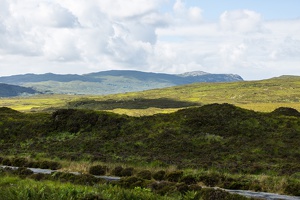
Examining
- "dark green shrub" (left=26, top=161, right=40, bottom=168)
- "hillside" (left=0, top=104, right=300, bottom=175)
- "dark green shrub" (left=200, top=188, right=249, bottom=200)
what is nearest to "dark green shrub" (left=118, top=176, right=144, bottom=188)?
"dark green shrub" (left=200, top=188, right=249, bottom=200)

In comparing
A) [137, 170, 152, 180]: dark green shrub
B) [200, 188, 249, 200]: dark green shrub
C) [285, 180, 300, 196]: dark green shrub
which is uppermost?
[200, 188, 249, 200]: dark green shrub

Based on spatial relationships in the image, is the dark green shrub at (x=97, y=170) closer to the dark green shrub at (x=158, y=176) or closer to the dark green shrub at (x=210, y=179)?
the dark green shrub at (x=158, y=176)

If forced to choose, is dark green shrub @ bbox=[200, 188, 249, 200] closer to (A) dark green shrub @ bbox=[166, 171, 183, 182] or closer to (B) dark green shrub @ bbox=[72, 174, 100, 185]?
(B) dark green shrub @ bbox=[72, 174, 100, 185]

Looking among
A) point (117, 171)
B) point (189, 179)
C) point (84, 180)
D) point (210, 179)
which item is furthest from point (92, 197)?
point (117, 171)

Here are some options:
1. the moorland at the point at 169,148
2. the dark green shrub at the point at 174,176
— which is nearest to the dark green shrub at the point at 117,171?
the moorland at the point at 169,148

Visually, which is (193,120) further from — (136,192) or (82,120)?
(136,192)

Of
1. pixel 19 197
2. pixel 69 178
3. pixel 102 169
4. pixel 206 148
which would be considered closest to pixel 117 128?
pixel 206 148

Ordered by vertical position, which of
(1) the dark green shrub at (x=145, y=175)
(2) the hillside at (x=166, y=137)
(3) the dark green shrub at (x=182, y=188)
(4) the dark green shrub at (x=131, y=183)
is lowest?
(2) the hillside at (x=166, y=137)

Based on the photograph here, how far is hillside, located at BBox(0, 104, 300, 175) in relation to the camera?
4084 centimetres

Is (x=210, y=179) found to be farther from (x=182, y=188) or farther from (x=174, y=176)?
(x=182, y=188)

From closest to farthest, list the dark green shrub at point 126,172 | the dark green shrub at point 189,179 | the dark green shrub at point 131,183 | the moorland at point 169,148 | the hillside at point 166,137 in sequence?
the dark green shrub at point 131,183
the moorland at point 169,148
the dark green shrub at point 189,179
the dark green shrub at point 126,172
the hillside at point 166,137

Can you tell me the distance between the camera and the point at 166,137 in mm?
51531

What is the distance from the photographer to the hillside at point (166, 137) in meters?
40.8

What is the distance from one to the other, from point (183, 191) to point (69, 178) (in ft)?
23.1
